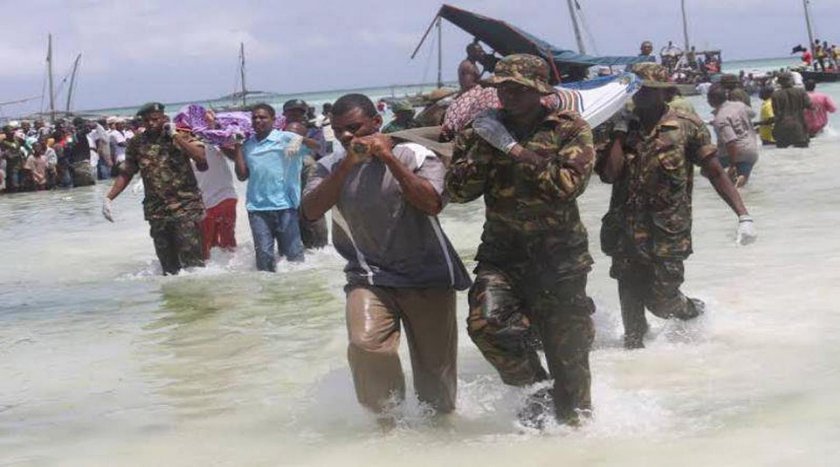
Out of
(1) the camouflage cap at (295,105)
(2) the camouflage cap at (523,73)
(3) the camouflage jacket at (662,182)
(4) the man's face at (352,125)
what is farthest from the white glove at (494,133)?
(1) the camouflage cap at (295,105)

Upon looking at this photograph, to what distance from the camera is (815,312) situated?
7746 millimetres

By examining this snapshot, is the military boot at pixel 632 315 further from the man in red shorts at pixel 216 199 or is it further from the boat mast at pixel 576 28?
the boat mast at pixel 576 28

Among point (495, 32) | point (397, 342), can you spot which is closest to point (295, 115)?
point (495, 32)

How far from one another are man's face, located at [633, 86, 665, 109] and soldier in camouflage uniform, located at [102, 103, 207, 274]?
487 centimetres

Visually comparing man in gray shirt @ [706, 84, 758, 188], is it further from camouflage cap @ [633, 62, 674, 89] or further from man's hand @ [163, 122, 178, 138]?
camouflage cap @ [633, 62, 674, 89]

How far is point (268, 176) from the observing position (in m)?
10.4

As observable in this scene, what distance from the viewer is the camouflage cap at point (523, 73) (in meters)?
4.85

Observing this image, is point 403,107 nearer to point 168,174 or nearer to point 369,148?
point 168,174

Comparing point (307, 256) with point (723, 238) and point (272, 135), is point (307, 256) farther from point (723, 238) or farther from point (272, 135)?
point (723, 238)

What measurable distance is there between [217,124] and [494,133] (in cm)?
592

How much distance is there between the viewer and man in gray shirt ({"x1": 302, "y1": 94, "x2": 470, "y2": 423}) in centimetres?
511

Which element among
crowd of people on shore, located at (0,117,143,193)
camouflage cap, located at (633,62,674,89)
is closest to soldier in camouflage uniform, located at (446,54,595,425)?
camouflage cap, located at (633,62,674,89)

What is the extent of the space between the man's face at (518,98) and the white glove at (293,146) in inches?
225

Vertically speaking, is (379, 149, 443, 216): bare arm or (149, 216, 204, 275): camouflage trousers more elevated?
(379, 149, 443, 216): bare arm
